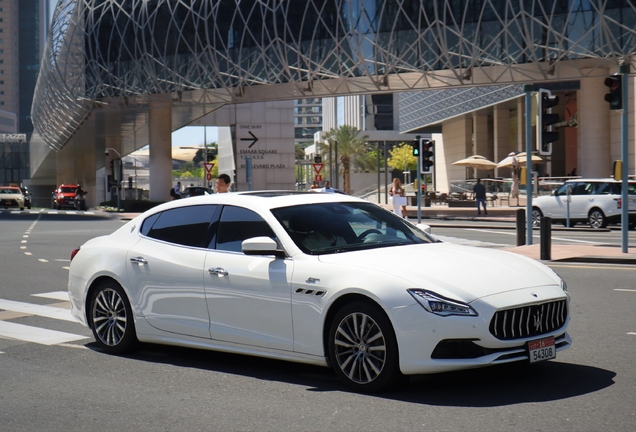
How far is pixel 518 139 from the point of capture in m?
68.9

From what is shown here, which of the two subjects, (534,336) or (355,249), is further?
(355,249)

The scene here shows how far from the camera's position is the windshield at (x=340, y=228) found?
741 centimetres

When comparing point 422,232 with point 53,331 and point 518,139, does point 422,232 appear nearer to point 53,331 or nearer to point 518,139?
point 53,331

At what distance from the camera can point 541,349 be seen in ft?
21.8

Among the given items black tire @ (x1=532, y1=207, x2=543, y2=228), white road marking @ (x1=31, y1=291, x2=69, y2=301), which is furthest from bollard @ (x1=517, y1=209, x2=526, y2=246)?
white road marking @ (x1=31, y1=291, x2=69, y2=301)

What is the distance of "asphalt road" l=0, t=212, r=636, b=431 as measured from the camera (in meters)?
5.91

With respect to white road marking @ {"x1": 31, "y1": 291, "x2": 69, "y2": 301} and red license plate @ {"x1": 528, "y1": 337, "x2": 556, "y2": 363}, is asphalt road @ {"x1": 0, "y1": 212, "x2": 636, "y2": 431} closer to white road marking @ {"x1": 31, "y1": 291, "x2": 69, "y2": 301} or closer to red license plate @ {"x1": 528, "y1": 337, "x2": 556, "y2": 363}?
red license plate @ {"x1": 528, "y1": 337, "x2": 556, "y2": 363}

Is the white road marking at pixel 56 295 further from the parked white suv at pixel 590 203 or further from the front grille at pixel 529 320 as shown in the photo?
the parked white suv at pixel 590 203

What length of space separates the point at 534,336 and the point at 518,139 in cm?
6394

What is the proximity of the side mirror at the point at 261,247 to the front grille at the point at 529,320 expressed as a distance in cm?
176

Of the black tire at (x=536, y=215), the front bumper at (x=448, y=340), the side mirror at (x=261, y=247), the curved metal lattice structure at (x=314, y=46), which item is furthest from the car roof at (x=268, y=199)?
the curved metal lattice structure at (x=314, y=46)

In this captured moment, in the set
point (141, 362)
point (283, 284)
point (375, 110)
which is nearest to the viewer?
point (283, 284)

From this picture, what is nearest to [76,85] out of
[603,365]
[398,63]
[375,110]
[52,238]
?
[398,63]

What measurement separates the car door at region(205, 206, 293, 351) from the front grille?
1.57 meters
